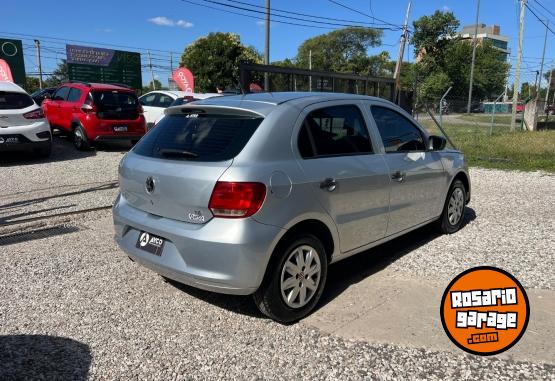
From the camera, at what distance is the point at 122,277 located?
4.41m

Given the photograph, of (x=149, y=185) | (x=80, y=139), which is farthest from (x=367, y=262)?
(x=80, y=139)

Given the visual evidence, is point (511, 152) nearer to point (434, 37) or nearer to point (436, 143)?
point (436, 143)

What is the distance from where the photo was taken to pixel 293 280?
3523 mm

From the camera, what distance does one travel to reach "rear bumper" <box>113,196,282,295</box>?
315 centimetres

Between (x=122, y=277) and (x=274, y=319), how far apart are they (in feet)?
5.48

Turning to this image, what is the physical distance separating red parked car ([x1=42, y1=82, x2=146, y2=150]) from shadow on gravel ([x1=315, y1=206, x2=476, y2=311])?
8.88 m

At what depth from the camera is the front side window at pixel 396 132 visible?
453 centimetres

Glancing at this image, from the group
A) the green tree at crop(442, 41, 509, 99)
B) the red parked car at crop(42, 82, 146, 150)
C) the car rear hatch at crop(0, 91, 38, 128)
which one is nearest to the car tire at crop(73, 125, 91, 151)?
the red parked car at crop(42, 82, 146, 150)

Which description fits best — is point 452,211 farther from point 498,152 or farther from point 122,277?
point 498,152

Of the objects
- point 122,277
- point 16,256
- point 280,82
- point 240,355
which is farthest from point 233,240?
point 280,82

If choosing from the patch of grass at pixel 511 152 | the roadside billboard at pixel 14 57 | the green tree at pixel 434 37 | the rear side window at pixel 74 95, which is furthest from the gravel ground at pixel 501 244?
the green tree at pixel 434 37

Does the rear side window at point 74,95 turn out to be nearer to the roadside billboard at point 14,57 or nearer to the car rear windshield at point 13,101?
the car rear windshield at point 13,101

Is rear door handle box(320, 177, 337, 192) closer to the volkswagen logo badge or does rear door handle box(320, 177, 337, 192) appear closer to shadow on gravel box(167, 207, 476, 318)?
shadow on gravel box(167, 207, 476, 318)

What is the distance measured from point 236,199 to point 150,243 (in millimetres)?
905
